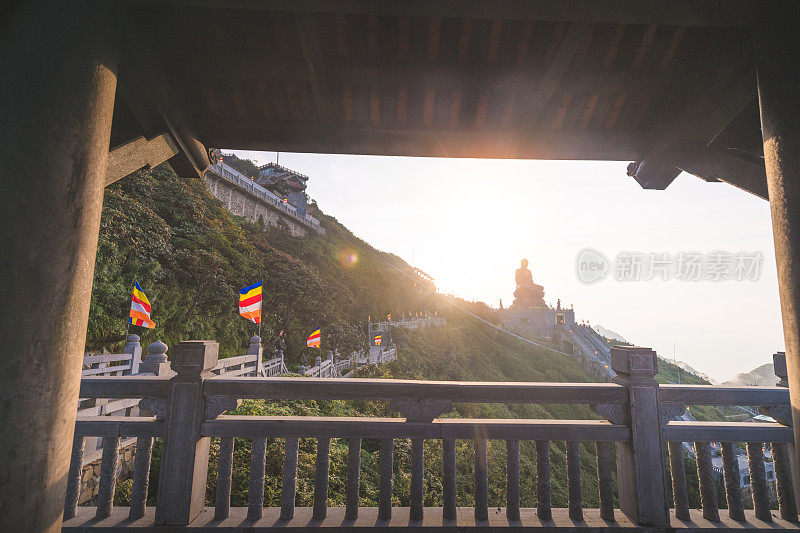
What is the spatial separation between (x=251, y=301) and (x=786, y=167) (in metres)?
12.7

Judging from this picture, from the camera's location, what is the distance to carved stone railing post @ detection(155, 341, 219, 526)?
2605 millimetres

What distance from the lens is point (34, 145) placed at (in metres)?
1.48

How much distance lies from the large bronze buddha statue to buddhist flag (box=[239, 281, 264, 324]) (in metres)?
52.1

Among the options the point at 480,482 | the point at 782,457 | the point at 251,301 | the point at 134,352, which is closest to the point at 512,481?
the point at 480,482

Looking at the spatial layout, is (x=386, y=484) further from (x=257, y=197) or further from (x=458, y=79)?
(x=257, y=197)

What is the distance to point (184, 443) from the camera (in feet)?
8.80

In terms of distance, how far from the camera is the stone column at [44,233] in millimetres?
1406

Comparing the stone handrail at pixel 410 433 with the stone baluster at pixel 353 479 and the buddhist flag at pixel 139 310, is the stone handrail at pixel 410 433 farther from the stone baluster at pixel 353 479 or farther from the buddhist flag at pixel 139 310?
the buddhist flag at pixel 139 310

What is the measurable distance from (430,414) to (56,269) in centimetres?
237

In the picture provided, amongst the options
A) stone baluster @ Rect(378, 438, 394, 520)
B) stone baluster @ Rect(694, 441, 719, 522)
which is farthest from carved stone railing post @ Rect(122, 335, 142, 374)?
stone baluster @ Rect(694, 441, 719, 522)

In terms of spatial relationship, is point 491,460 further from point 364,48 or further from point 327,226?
point 327,226

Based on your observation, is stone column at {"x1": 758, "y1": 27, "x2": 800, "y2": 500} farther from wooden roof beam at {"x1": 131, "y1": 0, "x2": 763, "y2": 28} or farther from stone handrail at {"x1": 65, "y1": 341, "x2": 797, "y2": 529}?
stone handrail at {"x1": 65, "y1": 341, "x2": 797, "y2": 529}

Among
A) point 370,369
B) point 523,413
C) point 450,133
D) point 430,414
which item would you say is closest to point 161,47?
point 450,133

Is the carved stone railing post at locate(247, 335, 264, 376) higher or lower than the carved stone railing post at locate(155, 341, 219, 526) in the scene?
lower
